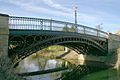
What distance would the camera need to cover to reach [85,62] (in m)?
60.3

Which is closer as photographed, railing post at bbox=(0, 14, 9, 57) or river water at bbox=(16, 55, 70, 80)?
railing post at bbox=(0, 14, 9, 57)

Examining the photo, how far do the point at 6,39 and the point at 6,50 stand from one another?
1247mm

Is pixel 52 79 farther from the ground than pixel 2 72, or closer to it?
closer to it

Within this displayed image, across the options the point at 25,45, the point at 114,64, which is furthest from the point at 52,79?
the point at 114,64

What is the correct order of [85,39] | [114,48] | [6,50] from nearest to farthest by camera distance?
[6,50] < [85,39] < [114,48]

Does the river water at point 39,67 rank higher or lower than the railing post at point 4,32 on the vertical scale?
lower

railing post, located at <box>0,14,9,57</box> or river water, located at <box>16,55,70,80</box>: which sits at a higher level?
railing post, located at <box>0,14,9,57</box>

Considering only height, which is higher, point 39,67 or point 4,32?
point 4,32

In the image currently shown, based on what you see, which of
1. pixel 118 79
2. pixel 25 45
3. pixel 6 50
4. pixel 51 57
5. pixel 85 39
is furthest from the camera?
pixel 51 57

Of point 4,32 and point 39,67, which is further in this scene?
point 39,67

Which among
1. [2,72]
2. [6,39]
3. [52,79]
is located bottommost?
[52,79]

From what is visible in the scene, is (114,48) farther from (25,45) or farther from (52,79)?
(25,45)

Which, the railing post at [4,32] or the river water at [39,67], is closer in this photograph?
the railing post at [4,32]

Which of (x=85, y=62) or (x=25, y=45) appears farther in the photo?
(x=85, y=62)
